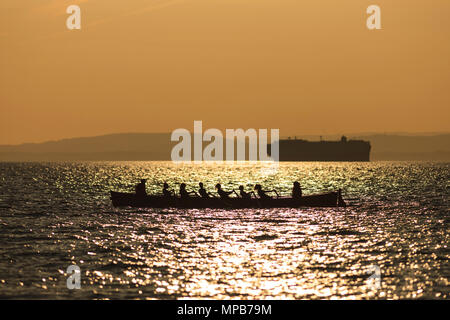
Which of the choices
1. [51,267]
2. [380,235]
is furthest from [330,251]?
[51,267]

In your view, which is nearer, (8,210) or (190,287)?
(190,287)

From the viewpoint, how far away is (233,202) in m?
41.3

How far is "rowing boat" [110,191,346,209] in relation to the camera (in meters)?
40.6

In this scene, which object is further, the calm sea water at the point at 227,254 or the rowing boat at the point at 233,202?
the rowing boat at the point at 233,202

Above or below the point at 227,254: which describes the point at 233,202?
below

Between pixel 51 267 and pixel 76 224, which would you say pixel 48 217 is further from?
pixel 51 267

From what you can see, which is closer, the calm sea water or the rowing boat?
the calm sea water

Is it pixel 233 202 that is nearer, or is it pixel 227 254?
pixel 227 254

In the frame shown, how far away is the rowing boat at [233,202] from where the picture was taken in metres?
40.6

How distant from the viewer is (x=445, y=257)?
75.4ft
